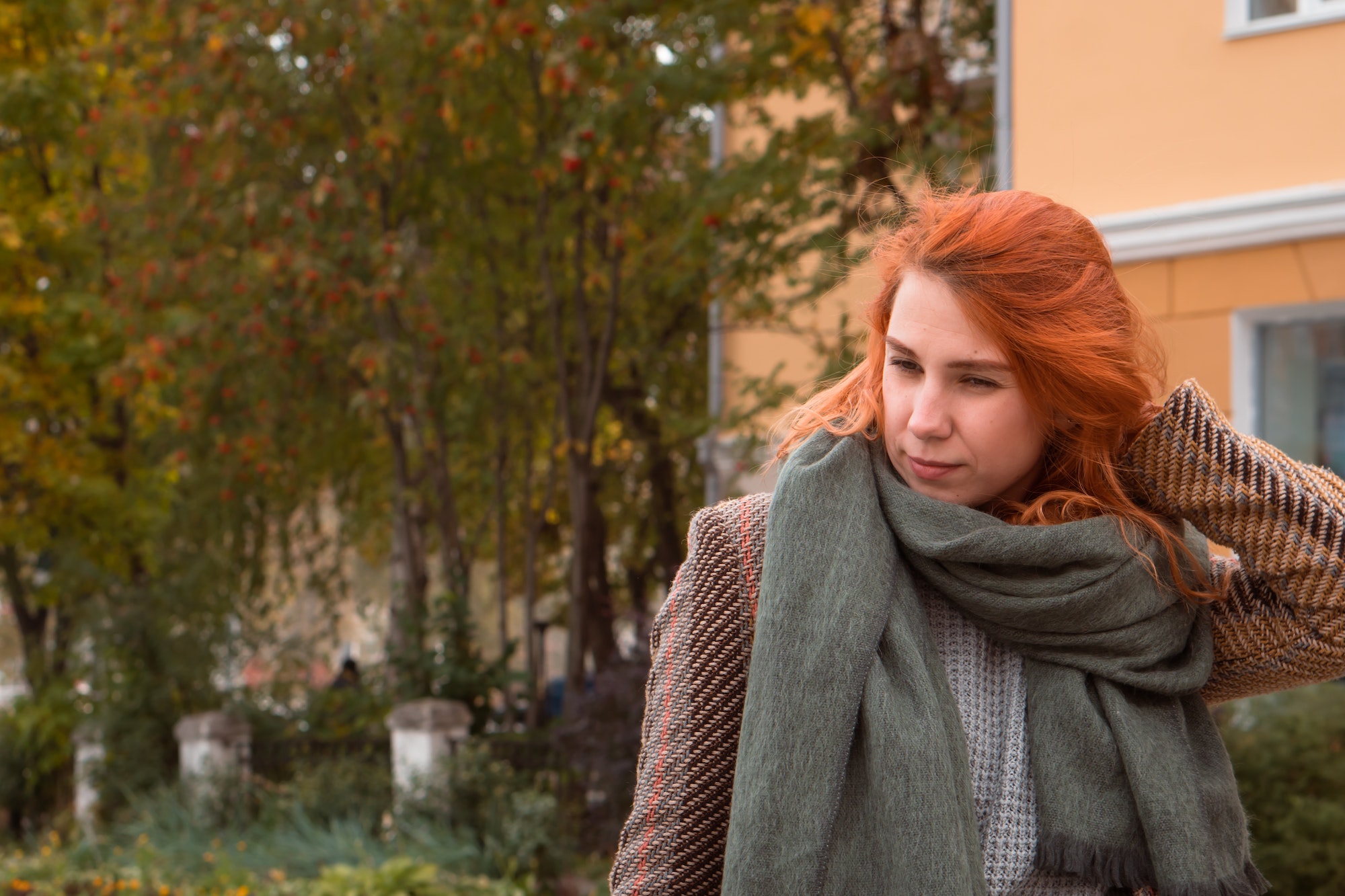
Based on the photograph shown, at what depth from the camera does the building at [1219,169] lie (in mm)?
5605

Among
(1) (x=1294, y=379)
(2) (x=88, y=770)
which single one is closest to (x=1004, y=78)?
(1) (x=1294, y=379)

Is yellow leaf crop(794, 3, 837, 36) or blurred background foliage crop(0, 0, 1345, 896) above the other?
yellow leaf crop(794, 3, 837, 36)

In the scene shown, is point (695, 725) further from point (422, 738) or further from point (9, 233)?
point (9, 233)

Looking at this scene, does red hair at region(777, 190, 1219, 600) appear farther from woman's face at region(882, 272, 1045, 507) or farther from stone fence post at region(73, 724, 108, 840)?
stone fence post at region(73, 724, 108, 840)

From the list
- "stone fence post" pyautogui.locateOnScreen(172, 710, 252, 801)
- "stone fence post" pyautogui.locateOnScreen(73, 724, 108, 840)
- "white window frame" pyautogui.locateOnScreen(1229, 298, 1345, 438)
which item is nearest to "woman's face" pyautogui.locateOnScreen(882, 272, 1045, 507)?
"white window frame" pyautogui.locateOnScreen(1229, 298, 1345, 438)

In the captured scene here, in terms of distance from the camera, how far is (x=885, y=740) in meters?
1.38

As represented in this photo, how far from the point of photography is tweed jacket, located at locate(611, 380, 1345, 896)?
1.49 meters

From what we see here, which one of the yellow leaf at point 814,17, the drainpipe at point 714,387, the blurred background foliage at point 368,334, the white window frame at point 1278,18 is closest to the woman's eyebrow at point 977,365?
the blurred background foliage at point 368,334

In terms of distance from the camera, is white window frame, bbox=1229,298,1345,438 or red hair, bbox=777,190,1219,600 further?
white window frame, bbox=1229,298,1345,438

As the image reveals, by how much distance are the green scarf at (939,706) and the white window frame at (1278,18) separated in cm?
488

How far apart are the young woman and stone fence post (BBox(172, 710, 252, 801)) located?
7221 mm

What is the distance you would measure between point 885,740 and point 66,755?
944 centimetres

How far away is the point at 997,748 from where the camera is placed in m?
1.54

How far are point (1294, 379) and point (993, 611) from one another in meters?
5.17
